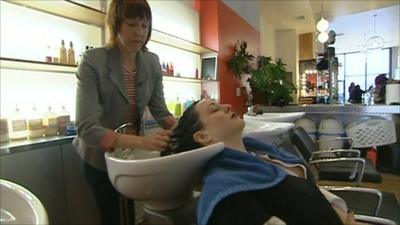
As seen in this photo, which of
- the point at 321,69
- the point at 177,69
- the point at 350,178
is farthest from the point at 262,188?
the point at 321,69

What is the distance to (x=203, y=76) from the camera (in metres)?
3.32

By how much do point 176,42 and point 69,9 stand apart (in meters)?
1.17

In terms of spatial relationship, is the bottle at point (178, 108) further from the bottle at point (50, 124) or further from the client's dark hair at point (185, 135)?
the client's dark hair at point (185, 135)

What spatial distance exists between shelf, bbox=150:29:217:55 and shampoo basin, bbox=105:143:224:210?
1.46 metres

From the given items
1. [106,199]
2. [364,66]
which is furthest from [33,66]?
[364,66]

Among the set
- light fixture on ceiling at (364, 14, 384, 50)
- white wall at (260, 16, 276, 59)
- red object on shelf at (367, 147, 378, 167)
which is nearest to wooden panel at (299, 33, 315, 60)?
white wall at (260, 16, 276, 59)

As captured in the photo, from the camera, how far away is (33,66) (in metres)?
1.50

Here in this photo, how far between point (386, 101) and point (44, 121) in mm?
3478

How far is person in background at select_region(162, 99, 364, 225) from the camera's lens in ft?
2.24

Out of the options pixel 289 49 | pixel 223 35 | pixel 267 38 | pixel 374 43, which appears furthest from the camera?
pixel 374 43

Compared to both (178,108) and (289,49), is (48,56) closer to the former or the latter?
(178,108)

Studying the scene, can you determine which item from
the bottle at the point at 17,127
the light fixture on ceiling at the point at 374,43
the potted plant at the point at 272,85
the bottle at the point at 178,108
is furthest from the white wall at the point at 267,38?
the bottle at the point at 17,127

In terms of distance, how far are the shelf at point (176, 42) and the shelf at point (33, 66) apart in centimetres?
69

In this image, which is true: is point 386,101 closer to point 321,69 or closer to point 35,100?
point 321,69
